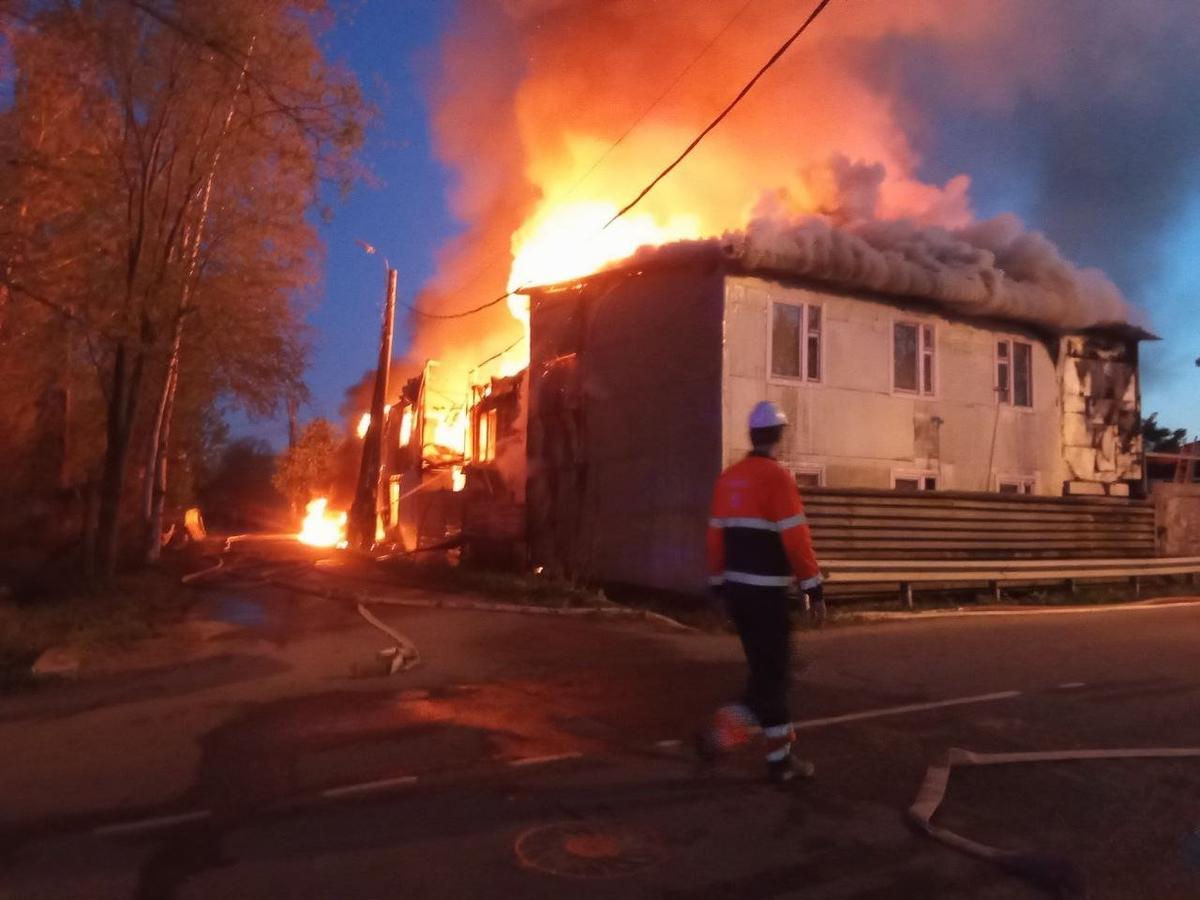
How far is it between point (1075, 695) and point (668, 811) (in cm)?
412

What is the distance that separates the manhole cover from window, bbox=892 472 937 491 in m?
12.5

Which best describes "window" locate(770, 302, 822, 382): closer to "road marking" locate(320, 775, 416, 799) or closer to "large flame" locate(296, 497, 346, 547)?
"road marking" locate(320, 775, 416, 799)

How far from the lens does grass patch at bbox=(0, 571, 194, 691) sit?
8.98 metres

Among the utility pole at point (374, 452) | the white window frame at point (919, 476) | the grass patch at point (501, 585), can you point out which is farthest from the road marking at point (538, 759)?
the utility pole at point (374, 452)

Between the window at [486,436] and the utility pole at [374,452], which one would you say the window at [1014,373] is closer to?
the window at [486,436]

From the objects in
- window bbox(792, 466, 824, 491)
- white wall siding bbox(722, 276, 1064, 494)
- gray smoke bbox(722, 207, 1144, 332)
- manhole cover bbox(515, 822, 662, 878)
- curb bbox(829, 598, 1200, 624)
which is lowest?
manhole cover bbox(515, 822, 662, 878)

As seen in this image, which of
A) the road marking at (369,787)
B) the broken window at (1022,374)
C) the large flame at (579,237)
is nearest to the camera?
the road marking at (369,787)

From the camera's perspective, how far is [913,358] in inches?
641

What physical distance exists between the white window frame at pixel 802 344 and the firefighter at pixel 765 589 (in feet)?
32.2

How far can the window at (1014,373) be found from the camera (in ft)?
57.0

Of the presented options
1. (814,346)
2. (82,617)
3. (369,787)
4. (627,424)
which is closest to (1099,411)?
(814,346)

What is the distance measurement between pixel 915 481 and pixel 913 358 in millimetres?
1961

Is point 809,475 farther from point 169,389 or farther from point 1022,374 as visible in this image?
point 169,389

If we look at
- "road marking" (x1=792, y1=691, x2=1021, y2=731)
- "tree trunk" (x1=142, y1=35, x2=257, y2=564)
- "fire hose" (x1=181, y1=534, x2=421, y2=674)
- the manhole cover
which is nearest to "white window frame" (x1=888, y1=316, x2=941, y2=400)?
"fire hose" (x1=181, y1=534, x2=421, y2=674)
